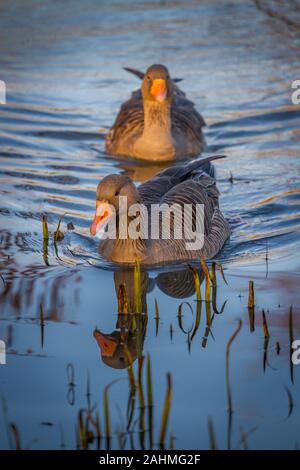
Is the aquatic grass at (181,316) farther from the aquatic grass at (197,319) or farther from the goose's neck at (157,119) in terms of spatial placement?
the goose's neck at (157,119)

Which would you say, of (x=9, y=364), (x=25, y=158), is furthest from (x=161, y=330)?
(x=25, y=158)

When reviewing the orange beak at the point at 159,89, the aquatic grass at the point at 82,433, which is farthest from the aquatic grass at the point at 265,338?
the orange beak at the point at 159,89

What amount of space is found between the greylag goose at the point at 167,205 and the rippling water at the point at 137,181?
258mm

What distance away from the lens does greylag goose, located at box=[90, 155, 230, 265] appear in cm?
869

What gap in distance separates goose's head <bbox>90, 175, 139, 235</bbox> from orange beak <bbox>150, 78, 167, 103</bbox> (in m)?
4.66

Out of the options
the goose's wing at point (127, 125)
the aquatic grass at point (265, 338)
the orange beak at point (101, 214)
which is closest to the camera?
the aquatic grass at point (265, 338)

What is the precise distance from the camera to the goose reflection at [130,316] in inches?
278

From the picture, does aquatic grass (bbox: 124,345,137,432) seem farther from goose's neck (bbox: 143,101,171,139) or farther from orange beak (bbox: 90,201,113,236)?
goose's neck (bbox: 143,101,171,139)

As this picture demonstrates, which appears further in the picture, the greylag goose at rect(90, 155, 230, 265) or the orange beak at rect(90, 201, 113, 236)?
the greylag goose at rect(90, 155, 230, 265)

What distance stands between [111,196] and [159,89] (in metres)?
4.89

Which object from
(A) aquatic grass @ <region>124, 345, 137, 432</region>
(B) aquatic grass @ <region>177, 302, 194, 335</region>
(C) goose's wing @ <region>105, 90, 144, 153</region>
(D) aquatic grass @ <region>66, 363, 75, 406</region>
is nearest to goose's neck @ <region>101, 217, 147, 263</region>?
(B) aquatic grass @ <region>177, 302, 194, 335</region>

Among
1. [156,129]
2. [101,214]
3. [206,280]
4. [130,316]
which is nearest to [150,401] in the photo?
[130,316]

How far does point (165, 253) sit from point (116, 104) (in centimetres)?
705
